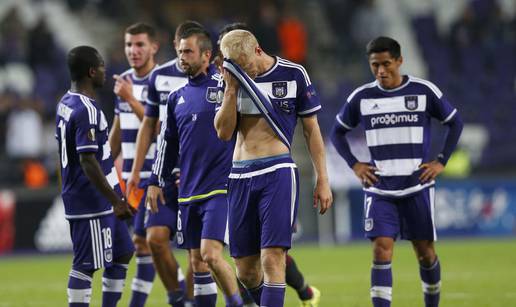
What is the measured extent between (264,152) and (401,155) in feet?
6.89

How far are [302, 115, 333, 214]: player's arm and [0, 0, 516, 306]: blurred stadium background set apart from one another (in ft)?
27.3

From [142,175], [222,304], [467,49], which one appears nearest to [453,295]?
[222,304]

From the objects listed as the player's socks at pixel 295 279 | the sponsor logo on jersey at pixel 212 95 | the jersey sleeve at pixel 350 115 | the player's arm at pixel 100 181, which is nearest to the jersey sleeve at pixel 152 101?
the sponsor logo on jersey at pixel 212 95

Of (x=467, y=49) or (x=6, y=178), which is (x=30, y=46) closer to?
(x=6, y=178)

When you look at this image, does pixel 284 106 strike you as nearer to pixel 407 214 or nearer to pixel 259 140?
pixel 259 140

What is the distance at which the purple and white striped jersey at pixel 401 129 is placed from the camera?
960 centimetres

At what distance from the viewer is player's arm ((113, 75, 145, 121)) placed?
1023 cm

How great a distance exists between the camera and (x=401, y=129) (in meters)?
9.62

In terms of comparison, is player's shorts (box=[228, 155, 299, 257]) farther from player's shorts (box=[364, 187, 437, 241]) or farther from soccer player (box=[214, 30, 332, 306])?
player's shorts (box=[364, 187, 437, 241])

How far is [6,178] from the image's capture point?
21094mm

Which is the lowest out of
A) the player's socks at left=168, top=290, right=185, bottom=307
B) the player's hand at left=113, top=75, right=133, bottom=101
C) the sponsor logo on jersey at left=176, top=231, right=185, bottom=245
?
the player's socks at left=168, top=290, right=185, bottom=307

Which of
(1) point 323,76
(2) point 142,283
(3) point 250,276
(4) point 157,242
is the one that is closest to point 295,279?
(4) point 157,242

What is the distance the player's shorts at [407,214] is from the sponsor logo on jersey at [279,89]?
2009 millimetres

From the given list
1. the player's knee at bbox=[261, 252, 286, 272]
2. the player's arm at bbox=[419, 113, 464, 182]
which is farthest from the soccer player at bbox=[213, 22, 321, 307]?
the player's knee at bbox=[261, 252, 286, 272]
